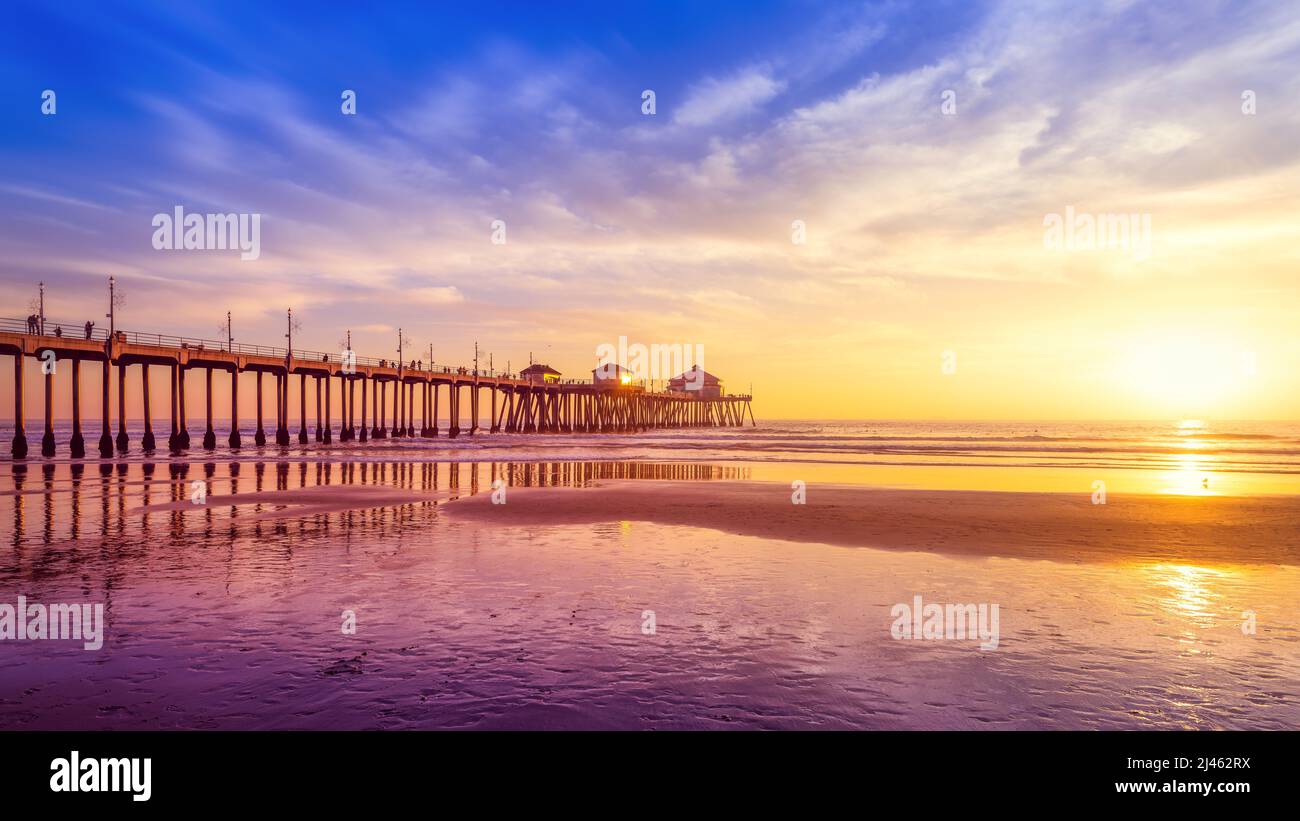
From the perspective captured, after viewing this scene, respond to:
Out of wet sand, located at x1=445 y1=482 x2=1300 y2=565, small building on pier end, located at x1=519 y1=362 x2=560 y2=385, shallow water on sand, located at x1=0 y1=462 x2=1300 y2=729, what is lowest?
wet sand, located at x1=445 y1=482 x2=1300 y2=565

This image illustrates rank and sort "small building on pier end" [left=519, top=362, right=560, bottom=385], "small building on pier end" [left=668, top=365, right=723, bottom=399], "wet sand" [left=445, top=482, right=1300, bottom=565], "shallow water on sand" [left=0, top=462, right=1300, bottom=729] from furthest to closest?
"small building on pier end" [left=668, top=365, right=723, bottom=399]
"small building on pier end" [left=519, top=362, right=560, bottom=385]
"wet sand" [left=445, top=482, right=1300, bottom=565]
"shallow water on sand" [left=0, top=462, right=1300, bottom=729]

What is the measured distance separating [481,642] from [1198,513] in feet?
55.6

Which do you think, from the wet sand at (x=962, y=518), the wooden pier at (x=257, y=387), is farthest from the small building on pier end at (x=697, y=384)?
the wet sand at (x=962, y=518)

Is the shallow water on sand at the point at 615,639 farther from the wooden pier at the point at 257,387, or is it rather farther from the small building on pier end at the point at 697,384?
the small building on pier end at the point at 697,384

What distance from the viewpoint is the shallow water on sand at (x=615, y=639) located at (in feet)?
16.1

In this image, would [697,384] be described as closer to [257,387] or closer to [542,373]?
[542,373]

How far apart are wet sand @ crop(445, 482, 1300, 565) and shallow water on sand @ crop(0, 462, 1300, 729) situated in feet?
4.18

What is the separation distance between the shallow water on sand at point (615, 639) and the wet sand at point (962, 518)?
127 centimetres

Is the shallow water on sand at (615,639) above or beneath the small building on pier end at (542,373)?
beneath

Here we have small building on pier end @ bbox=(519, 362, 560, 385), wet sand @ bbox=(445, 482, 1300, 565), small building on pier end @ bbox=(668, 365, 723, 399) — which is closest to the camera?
wet sand @ bbox=(445, 482, 1300, 565)

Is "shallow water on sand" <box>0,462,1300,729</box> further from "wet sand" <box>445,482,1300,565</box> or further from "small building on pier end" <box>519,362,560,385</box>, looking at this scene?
"small building on pier end" <box>519,362,560,385</box>

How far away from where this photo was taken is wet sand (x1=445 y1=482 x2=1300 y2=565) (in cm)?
1181

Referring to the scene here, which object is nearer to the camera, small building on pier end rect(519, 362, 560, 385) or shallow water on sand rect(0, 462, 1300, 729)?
shallow water on sand rect(0, 462, 1300, 729)

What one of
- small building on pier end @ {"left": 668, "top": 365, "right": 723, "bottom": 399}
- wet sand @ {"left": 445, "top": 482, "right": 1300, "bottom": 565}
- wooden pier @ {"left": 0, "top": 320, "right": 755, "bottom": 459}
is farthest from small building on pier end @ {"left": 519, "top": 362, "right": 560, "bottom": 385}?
wet sand @ {"left": 445, "top": 482, "right": 1300, "bottom": 565}
